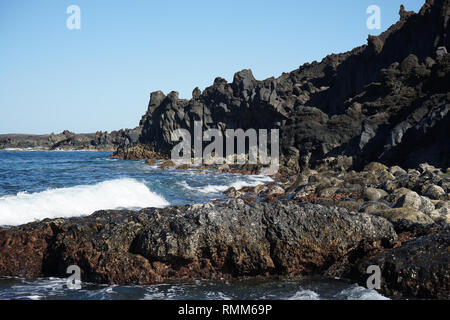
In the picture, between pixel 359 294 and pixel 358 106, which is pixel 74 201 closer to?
pixel 359 294

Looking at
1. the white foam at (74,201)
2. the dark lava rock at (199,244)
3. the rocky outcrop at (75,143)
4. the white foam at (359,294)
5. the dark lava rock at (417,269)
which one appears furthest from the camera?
the rocky outcrop at (75,143)

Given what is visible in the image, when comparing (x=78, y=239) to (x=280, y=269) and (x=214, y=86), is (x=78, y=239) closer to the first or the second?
(x=280, y=269)

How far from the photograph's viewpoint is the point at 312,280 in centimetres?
663

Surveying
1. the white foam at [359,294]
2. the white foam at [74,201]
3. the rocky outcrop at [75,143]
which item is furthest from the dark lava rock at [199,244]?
the rocky outcrop at [75,143]

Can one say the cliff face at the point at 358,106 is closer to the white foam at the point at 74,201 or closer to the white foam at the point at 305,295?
the white foam at the point at 74,201

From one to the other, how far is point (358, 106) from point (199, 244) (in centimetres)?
3438

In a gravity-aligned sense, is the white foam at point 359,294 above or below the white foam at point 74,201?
below

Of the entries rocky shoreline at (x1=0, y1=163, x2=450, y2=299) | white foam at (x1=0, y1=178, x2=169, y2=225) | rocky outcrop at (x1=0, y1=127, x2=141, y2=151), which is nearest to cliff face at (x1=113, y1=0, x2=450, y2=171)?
white foam at (x1=0, y1=178, x2=169, y2=225)

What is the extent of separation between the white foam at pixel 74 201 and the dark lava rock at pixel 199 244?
456cm

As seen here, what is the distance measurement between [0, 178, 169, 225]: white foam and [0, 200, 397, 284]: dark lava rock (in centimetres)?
456

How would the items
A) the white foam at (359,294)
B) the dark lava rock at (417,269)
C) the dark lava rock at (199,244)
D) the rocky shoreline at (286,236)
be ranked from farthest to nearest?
1. the dark lava rock at (199,244)
2. the rocky shoreline at (286,236)
3. the white foam at (359,294)
4. the dark lava rock at (417,269)

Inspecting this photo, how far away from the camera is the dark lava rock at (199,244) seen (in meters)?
6.56

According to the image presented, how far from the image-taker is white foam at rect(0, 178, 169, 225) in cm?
1152
